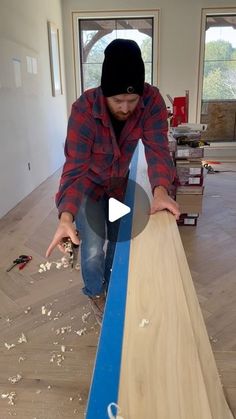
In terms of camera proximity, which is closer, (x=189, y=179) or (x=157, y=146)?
(x=157, y=146)

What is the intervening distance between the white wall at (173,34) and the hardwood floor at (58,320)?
141 inches

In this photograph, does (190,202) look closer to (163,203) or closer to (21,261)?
(21,261)

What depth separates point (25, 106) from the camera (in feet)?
12.3

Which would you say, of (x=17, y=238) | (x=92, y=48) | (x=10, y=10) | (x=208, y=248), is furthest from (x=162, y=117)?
(x=92, y=48)

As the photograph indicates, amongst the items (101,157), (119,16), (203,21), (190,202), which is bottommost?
(190,202)

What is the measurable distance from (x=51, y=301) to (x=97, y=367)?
1.39 metres

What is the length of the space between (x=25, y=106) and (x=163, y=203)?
3113mm

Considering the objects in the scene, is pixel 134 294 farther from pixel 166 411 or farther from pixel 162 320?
pixel 166 411

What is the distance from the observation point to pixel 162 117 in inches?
49.3

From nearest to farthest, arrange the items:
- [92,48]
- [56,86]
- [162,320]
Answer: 1. [162,320]
2. [56,86]
3. [92,48]

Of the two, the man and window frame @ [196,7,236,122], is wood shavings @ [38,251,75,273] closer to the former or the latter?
the man

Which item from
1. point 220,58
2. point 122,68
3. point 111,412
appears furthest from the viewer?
point 220,58

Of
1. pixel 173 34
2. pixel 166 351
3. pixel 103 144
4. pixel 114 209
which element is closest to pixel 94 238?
pixel 114 209

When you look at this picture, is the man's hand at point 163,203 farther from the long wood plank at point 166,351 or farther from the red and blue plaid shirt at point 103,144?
the long wood plank at point 166,351
